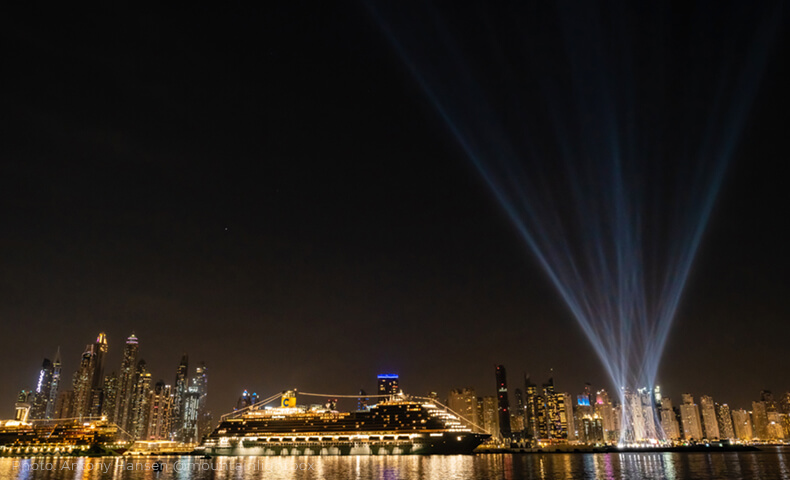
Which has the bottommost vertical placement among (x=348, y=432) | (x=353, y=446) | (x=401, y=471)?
(x=401, y=471)

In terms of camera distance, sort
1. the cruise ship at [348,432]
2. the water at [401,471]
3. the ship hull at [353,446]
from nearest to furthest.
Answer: the water at [401,471] → the ship hull at [353,446] → the cruise ship at [348,432]

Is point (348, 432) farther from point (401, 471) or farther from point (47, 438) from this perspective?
point (47, 438)

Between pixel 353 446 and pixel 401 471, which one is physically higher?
pixel 353 446

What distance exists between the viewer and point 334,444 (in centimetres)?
11281

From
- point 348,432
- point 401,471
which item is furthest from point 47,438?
point 401,471

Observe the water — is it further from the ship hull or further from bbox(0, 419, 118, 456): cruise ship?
bbox(0, 419, 118, 456): cruise ship

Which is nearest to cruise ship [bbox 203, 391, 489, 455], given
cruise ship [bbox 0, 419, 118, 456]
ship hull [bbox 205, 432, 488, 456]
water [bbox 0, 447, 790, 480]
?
ship hull [bbox 205, 432, 488, 456]

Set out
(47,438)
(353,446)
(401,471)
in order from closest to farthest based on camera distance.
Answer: (401,471)
(353,446)
(47,438)

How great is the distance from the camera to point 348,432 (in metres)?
113

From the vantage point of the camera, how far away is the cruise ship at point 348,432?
4281 inches

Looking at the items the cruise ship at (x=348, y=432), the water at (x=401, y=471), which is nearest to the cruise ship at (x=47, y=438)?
the cruise ship at (x=348, y=432)

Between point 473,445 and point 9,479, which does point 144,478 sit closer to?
point 9,479

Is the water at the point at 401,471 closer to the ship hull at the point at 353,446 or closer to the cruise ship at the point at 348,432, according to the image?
the ship hull at the point at 353,446

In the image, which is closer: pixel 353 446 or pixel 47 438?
pixel 353 446
